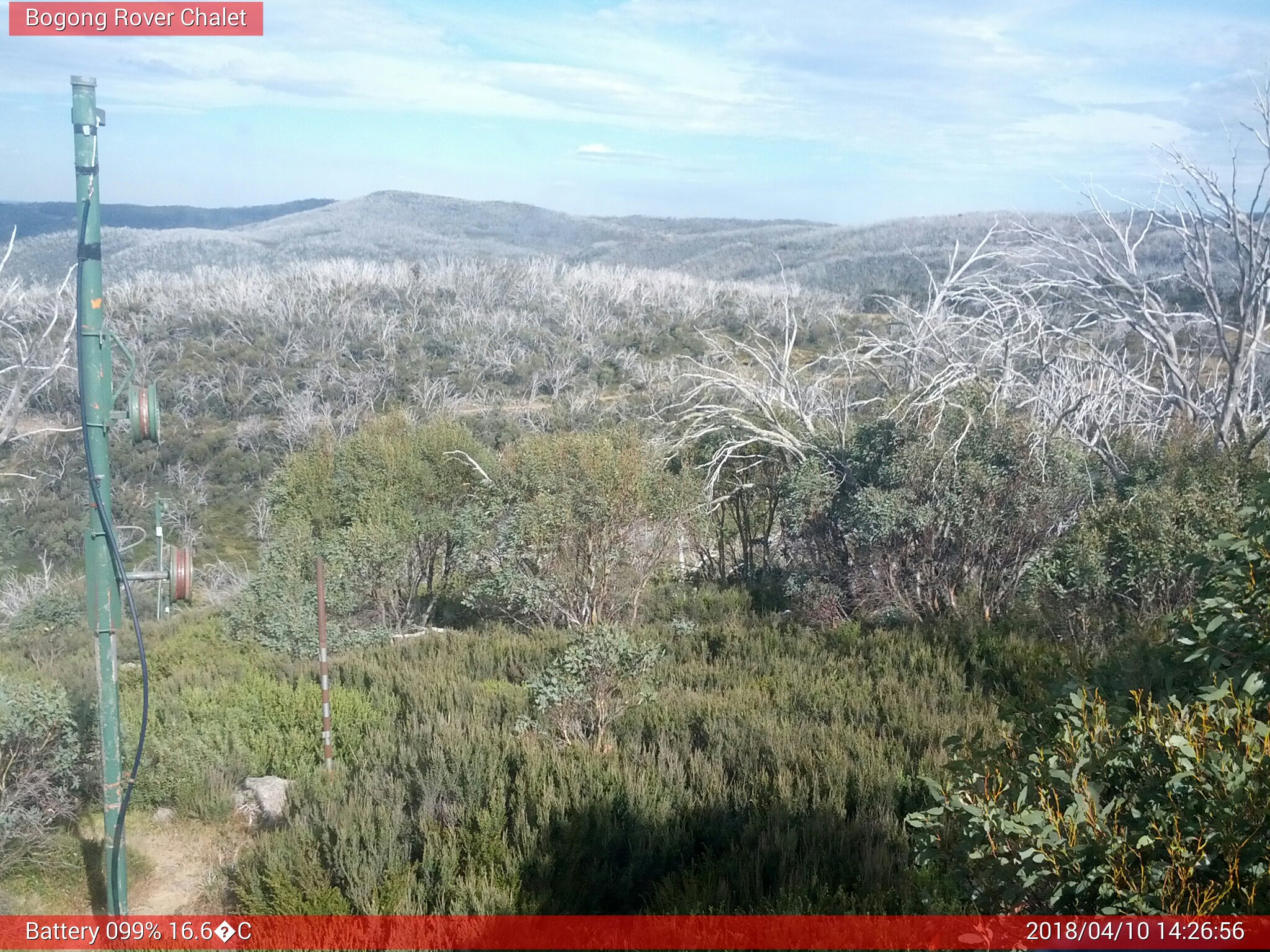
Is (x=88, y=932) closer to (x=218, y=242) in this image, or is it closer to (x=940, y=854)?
(x=940, y=854)

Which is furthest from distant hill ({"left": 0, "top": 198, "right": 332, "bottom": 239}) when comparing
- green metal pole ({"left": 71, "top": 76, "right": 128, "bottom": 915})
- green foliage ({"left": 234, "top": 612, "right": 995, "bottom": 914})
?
green foliage ({"left": 234, "top": 612, "right": 995, "bottom": 914})

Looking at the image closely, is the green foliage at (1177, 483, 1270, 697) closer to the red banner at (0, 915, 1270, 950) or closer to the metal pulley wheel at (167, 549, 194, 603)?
the red banner at (0, 915, 1270, 950)

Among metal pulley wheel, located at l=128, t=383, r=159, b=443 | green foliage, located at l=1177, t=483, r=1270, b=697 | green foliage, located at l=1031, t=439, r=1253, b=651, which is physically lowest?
green foliage, located at l=1031, t=439, r=1253, b=651

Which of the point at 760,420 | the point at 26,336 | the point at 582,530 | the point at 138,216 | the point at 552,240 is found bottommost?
the point at 582,530

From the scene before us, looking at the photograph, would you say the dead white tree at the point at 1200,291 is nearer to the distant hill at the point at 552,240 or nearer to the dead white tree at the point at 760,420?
the dead white tree at the point at 760,420

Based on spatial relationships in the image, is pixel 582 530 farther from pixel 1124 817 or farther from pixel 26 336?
pixel 26 336

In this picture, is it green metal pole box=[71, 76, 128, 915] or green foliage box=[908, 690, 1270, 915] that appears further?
green metal pole box=[71, 76, 128, 915]

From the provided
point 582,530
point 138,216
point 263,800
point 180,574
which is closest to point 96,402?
point 180,574
